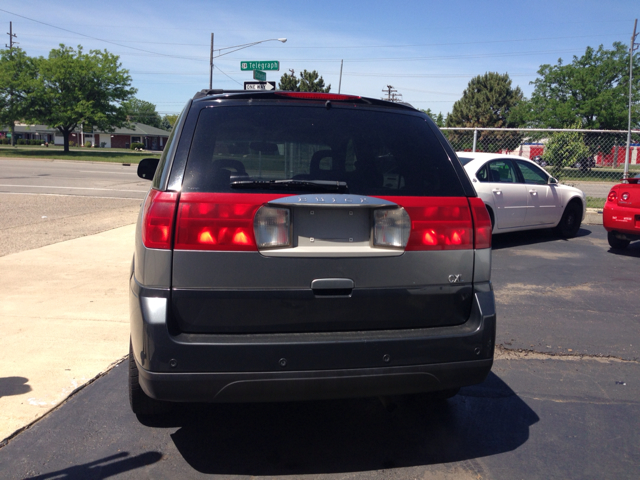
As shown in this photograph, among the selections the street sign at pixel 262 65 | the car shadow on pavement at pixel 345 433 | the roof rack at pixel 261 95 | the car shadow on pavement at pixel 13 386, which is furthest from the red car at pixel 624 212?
the street sign at pixel 262 65

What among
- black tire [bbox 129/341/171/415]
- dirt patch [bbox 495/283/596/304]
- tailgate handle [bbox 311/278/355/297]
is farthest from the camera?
dirt patch [bbox 495/283/596/304]

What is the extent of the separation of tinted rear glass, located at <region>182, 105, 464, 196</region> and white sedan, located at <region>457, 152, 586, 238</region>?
636cm

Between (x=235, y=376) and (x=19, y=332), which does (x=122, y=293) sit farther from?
(x=235, y=376)

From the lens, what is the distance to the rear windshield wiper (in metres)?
2.67

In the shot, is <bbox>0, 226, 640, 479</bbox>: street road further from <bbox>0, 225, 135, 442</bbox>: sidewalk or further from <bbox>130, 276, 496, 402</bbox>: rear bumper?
<bbox>130, 276, 496, 402</bbox>: rear bumper

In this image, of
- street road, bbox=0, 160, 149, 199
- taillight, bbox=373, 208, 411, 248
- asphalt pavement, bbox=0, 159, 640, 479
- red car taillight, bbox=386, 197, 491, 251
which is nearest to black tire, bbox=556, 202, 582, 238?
asphalt pavement, bbox=0, 159, 640, 479

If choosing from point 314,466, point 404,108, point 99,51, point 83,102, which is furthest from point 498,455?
point 99,51

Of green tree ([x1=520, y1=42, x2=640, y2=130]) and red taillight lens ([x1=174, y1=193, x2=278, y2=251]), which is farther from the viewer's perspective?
green tree ([x1=520, y1=42, x2=640, y2=130])

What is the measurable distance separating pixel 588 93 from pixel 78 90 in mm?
46929

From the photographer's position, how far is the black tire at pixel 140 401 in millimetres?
3195

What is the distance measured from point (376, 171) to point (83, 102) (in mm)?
52746

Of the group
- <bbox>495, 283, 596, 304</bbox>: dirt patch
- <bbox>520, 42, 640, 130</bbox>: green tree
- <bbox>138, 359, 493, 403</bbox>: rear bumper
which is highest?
<bbox>520, 42, 640, 130</bbox>: green tree

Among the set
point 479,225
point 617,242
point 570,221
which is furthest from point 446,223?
point 570,221

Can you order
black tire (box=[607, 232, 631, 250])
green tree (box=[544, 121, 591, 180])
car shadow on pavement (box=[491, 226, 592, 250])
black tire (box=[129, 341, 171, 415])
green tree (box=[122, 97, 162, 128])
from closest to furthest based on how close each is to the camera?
black tire (box=[129, 341, 171, 415]) → black tire (box=[607, 232, 631, 250]) → car shadow on pavement (box=[491, 226, 592, 250]) → green tree (box=[544, 121, 591, 180]) → green tree (box=[122, 97, 162, 128])
